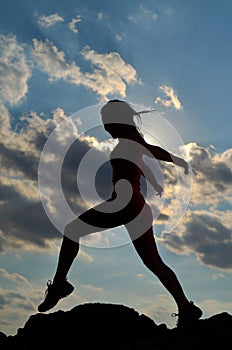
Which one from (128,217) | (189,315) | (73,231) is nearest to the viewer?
(189,315)

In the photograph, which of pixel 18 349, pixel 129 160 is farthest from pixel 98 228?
pixel 18 349

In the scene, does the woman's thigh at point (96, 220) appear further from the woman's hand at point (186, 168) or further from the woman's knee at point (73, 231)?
the woman's hand at point (186, 168)

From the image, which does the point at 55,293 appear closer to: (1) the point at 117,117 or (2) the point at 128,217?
(2) the point at 128,217

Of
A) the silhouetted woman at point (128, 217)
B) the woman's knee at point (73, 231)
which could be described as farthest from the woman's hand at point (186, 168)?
the woman's knee at point (73, 231)

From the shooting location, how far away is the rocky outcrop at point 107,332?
20.0 ft

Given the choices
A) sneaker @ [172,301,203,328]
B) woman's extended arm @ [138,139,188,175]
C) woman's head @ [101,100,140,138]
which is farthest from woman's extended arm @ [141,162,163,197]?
sneaker @ [172,301,203,328]

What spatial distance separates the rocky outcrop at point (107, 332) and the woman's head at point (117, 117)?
2.88 meters

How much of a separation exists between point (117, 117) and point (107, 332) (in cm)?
328

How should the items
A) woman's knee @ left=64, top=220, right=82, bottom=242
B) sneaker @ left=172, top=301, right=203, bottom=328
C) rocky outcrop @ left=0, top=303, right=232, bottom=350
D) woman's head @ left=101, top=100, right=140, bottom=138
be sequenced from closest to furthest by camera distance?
rocky outcrop @ left=0, top=303, right=232, bottom=350 < sneaker @ left=172, top=301, right=203, bottom=328 < woman's knee @ left=64, top=220, right=82, bottom=242 < woman's head @ left=101, top=100, right=140, bottom=138

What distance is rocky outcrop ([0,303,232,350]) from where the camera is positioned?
20.0 ft

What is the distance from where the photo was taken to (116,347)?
21.3 ft

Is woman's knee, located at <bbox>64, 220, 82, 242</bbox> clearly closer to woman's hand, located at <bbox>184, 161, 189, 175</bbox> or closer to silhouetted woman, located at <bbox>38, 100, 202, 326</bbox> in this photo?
silhouetted woman, located at <bbox>38, 100, 202, 326</bbox>

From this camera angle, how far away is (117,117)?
23.9ft

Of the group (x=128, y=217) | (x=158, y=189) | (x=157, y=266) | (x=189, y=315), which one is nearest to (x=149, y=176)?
(x=158, y=189)
